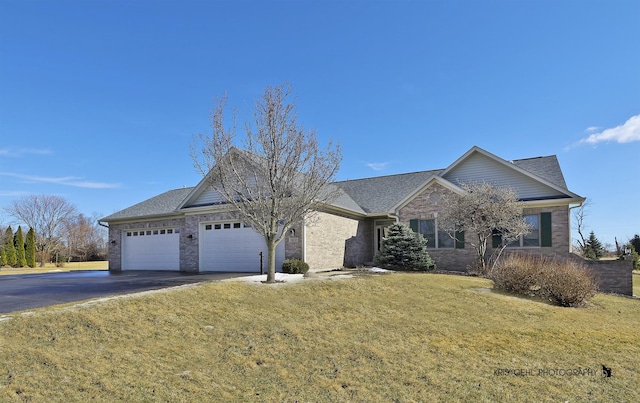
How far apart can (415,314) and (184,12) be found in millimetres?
12254

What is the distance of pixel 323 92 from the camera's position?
58.4 feet

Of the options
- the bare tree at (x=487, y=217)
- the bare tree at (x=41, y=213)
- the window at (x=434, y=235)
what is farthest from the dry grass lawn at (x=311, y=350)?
Result: the bare tree at (x=41, y=213)

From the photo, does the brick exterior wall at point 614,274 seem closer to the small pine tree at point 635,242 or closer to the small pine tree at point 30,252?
the small pine tree at point 635,242

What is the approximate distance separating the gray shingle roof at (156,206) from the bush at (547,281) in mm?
16242

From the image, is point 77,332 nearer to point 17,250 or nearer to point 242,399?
point 242,399

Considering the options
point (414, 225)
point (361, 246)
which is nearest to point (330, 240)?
point (361, 246)

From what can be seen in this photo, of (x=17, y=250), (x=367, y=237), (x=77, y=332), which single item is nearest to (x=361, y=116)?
(x=367, y=237)

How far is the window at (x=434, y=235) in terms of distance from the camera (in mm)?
19281

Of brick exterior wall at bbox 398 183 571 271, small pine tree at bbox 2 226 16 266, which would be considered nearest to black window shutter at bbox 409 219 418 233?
brick exterior wall at bbox 398 183 571 271

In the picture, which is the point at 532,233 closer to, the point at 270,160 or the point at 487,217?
the point at 487,217

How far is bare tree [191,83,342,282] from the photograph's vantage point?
1219cm

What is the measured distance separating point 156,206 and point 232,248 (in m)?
7.89

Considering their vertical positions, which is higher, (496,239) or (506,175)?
(506,175)

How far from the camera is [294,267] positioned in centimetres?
1596
